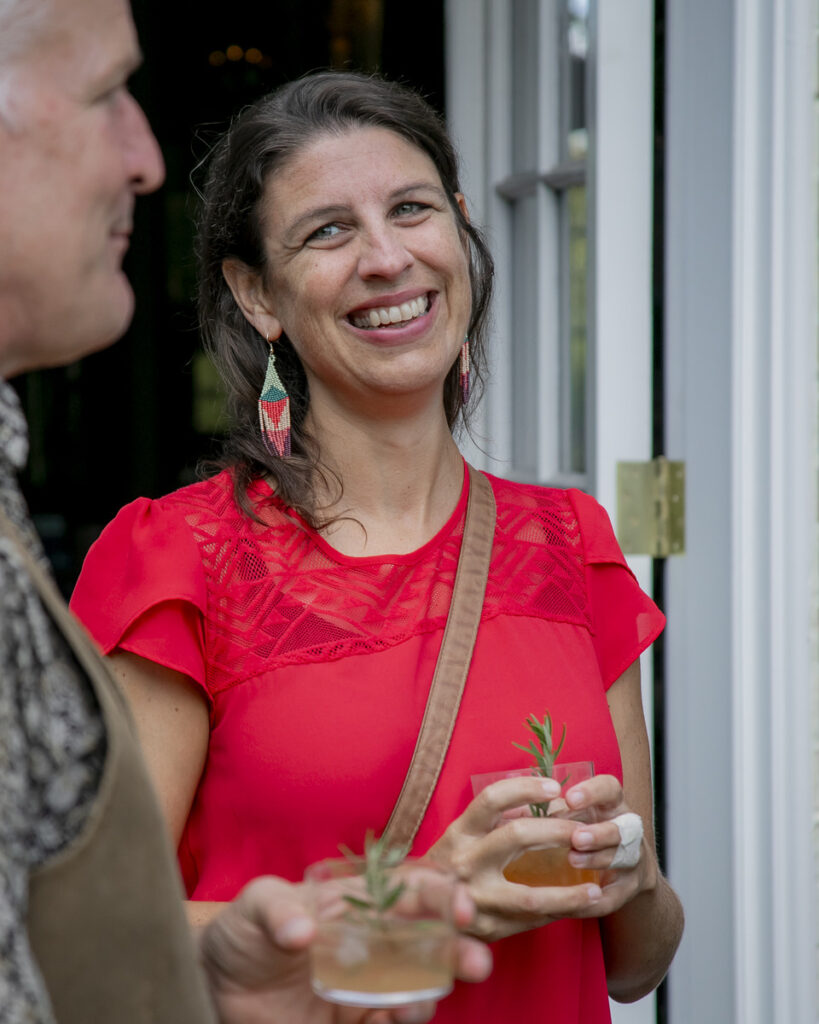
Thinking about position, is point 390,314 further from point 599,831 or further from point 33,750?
point 33,750

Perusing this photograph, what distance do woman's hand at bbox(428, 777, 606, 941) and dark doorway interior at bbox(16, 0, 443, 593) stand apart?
4.77 metres

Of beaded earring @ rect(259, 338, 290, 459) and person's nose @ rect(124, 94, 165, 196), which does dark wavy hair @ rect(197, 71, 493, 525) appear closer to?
beaded earring @ rect(259, 338, 290, 459)

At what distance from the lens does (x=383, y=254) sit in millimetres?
1601

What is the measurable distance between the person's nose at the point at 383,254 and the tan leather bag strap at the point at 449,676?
35cm

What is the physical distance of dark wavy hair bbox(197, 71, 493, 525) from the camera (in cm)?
167

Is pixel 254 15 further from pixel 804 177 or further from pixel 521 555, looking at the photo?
pixel 521 555

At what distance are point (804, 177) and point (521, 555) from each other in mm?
907

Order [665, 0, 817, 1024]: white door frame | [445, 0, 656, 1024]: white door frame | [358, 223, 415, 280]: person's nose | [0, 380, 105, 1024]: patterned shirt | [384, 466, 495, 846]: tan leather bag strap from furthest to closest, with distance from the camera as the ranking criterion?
1. [445, 0, 656, 1024]: white door frame
2. [665, 0, 817, 1024]: white door frame
3. [358, 223, 415, 280]: person's nose
4. [384, 466, 495, 846]: tan leather bag strap
5. [0, 380, 105, 1024]: patterned shirt

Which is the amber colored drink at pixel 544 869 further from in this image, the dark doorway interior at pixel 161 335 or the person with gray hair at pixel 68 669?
the dark doorway interior at pixel 161 335

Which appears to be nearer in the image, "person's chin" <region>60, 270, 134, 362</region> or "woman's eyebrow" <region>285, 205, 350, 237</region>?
"person's chin" <region>60, 270, 134, 362</region>

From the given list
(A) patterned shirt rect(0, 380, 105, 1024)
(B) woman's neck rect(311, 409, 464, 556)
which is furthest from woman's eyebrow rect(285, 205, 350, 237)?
(A) patterned shirt rect(0, 380, 105, 1024)

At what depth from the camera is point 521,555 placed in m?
1.67

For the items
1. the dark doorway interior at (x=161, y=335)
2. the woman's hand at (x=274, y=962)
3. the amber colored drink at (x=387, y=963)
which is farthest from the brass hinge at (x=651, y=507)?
the dark doorway interior at (x=161, y=335)

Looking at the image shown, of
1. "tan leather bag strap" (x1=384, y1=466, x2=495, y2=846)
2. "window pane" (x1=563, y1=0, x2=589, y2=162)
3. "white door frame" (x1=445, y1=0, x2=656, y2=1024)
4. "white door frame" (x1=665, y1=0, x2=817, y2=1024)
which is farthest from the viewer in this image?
"window pane" (x1=563, y1=0, x2=589, y2=162)
